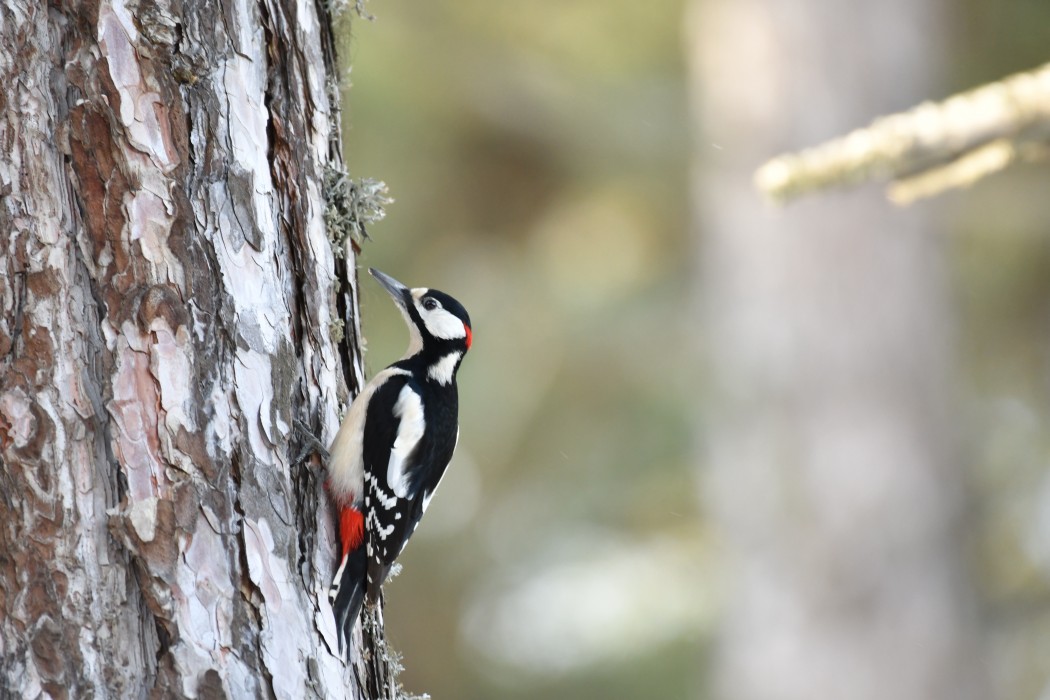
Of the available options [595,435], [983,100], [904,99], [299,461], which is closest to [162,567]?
[299,461]

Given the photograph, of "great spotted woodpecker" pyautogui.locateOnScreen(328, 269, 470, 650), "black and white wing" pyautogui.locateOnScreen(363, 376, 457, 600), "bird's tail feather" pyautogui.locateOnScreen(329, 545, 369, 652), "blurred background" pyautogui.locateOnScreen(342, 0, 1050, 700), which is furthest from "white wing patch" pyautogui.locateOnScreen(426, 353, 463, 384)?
"blurred background" pyautogui.locateOnScreen(342, 0, 1050, 700)

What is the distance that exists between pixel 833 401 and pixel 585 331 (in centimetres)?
378

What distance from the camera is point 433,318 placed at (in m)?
3.82

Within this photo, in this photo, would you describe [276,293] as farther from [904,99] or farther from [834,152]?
[904,99]

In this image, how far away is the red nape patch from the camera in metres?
2.63

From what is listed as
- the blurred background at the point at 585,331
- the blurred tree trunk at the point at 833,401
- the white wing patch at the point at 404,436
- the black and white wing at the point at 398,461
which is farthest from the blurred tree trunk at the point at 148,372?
the blurred background at the point at 585,331

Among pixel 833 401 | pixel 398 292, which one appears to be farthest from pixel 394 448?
pixel 833 401

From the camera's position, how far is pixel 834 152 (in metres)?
1.57

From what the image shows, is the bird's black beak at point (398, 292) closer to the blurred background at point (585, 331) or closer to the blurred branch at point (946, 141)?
the blurred branch at point (946, 141)

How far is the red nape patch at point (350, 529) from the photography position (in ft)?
8.64

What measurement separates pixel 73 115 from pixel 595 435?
7935 millimetres

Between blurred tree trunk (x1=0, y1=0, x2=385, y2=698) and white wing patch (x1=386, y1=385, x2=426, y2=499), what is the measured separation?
2.29 feet

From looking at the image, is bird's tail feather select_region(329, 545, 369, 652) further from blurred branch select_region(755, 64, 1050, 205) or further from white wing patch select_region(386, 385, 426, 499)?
blurred branch select_region(755, 64, 1050, 205)

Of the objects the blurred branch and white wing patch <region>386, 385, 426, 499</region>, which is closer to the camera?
the blurred branch
